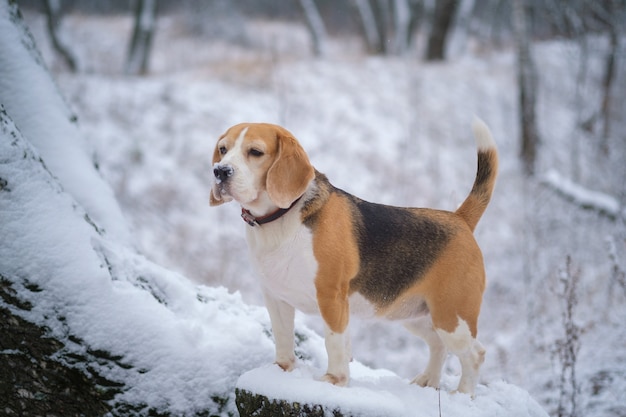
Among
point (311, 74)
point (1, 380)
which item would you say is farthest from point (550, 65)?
point (1, 380)

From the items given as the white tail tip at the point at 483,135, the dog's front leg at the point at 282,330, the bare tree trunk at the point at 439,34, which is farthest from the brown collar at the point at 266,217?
the bare tree trunk at the point at 439,34

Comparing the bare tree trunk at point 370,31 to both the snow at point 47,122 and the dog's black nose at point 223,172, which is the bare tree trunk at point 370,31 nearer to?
the snow at point 47,122

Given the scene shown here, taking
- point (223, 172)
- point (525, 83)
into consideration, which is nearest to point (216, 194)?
point (223, 172)

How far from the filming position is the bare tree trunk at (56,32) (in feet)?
41.1

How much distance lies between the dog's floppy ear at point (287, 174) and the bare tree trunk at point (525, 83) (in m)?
10.2

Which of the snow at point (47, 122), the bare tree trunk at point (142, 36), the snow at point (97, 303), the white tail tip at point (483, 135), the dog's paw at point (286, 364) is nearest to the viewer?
the snow at point (97, 303)

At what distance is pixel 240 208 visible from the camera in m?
7.68

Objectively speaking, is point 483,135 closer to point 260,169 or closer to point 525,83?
point 260,169

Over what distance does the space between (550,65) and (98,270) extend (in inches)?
708

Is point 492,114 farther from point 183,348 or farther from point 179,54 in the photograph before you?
point 183,348

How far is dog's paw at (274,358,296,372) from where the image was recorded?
9.25ft

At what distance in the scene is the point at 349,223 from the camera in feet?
9.04

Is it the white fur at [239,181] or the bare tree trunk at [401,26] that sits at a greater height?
the bare tree trunk at [401,26]

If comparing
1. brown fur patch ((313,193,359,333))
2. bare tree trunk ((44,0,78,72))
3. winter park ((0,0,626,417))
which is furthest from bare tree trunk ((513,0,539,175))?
bare tree trunk ((44,0,78,72))
